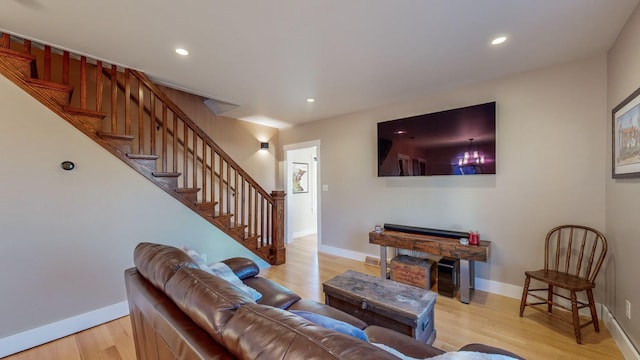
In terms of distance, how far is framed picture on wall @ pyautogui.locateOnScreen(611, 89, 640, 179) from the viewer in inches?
68.2

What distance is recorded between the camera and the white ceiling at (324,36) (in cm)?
169

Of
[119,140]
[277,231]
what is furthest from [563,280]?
[119,140]

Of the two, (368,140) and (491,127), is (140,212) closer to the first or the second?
(368,140)

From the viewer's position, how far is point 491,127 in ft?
9.09

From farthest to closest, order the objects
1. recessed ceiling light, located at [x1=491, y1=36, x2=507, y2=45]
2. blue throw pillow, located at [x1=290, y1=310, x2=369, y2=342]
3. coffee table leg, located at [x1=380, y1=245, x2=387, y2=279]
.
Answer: coffee table leg, located at [x1=380, y1=245, x2=387, y2=279], recessed ceiling light, located at [x1=491, y1=36, x2=507, y2=45], blue throw pillow, located at [x1=290, y1=310, x2=369, y2=342]

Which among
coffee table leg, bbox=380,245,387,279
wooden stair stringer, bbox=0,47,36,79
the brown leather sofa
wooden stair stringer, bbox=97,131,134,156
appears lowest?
coffee table leg, bbox=380,245,387,279

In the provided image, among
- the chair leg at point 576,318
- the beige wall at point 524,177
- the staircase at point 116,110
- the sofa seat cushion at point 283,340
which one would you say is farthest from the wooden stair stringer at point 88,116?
the chair leg at point 576,318

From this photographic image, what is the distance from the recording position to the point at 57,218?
7.23 ft

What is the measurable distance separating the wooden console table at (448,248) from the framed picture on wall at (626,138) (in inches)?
48.7

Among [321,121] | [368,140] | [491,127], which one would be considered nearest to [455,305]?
[491,127]

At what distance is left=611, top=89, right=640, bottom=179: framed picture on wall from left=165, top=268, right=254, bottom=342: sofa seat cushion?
2.63 metres

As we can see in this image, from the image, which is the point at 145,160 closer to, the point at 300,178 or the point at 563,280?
the point at 300,178

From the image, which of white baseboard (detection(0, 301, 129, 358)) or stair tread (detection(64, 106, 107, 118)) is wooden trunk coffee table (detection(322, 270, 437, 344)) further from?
stair tread (detection(64, 106, 107, 118))

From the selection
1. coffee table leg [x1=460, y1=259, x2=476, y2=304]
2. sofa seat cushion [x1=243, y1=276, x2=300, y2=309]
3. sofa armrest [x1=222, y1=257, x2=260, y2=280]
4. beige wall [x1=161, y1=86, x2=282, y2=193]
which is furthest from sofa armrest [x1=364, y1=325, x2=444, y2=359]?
beige wall [x1=161, y1=86, x2=282, y2=193]
